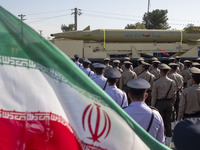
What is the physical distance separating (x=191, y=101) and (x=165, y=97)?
1043 mm

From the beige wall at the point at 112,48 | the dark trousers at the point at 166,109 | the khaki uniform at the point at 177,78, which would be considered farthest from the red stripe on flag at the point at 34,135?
the beige wall at the point at 112,48

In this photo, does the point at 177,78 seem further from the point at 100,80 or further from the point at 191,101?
the point at 100,80

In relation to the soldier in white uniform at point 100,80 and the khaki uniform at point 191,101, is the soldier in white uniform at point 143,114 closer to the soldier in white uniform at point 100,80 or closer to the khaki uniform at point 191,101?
the khaki uniform at point 191,101

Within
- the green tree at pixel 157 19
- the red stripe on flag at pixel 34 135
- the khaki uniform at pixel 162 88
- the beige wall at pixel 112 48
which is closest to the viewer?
the red stripe on flag at pixel 34 135

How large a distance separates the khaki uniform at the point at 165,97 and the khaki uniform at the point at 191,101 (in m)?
0.86

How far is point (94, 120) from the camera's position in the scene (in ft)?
5.10

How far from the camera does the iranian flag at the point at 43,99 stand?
57.0 inches

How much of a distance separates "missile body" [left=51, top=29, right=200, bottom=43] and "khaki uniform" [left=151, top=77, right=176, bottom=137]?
7733 mm

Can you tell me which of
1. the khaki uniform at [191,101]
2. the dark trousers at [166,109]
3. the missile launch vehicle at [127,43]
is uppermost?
the missile launch vehicle at [127,43]

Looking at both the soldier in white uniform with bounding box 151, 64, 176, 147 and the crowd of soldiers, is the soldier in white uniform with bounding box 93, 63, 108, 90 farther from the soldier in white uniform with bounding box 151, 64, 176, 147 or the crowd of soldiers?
the soldier in white uniform with bounding box 151, 64, 176, 147

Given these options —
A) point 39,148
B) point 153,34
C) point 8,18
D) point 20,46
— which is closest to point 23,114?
point 39,148

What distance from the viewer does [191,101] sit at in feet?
14.6

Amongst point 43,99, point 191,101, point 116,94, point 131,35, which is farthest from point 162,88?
point 131,35

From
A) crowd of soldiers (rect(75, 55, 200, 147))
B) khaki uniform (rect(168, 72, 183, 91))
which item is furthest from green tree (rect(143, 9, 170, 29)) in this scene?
khaki uniform (rect(168, 72, 183, 91))
